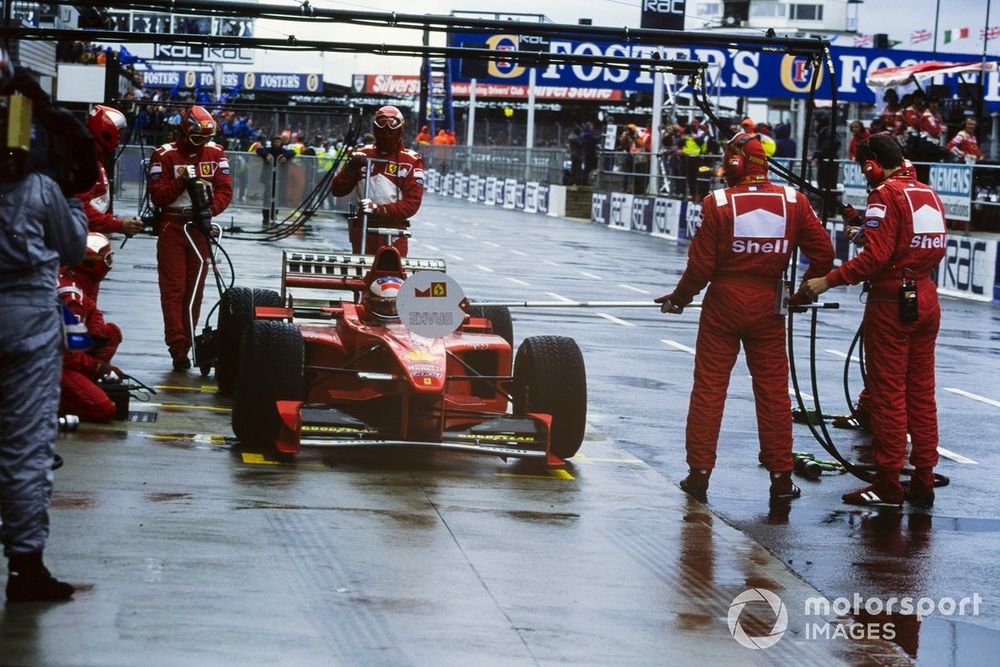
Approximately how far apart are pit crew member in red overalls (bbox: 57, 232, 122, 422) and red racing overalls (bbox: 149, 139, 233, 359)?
1.85m

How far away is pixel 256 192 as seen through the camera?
3491 cm

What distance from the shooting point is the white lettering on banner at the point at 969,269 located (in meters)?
24.0

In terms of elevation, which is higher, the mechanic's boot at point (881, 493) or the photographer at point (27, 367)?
the photographer at point (27, 367)

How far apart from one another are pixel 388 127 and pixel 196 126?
61.5 inches

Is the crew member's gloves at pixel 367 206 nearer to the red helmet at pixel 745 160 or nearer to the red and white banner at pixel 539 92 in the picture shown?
the red helmet at pixel 745 160

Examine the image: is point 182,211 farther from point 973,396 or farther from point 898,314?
point 973,396

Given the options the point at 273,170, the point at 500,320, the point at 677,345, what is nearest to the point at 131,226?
the point at 500,320

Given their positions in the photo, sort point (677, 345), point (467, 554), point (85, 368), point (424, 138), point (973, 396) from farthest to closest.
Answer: point (424, 138)
point (677, 345)
point (973, 396)
point (85, 368)
point (467, 554)

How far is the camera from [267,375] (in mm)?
8859

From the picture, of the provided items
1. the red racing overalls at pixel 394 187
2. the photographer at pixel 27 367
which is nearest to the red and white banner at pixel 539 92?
the red racing overalls at pixel 394 187

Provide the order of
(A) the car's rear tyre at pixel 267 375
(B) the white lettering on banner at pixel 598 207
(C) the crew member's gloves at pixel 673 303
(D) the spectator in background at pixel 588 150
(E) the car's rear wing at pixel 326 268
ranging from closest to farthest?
(A) the car's rear tyre at pixel 267 375
(C) the crew member's gloves at pixel 673 303
(E) the car's rear wing at pixel 326 268
(B) the white lettering on banner at pixel 598 207
(D) the spectator in background at pixel 588 150

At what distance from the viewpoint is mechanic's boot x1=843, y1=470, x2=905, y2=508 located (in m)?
8.87

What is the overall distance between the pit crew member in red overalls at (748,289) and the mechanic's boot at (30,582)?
3.98 meters

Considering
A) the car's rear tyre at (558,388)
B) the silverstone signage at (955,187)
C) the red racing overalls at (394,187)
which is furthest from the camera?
the silverstone signage at (955,187)
